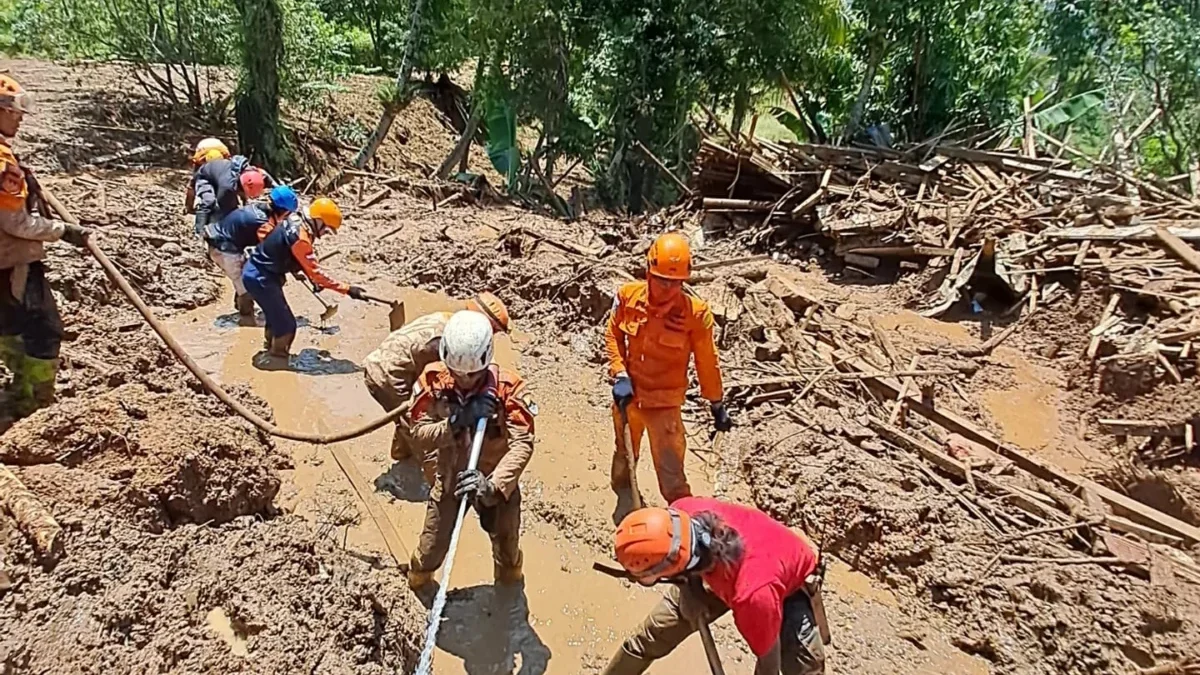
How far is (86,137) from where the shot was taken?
13.2 metres

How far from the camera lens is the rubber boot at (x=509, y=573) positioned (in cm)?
493

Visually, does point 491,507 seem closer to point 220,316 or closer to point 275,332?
point 275,332

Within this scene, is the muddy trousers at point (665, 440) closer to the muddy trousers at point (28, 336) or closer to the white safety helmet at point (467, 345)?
the white safety helmet at point (467, 345)

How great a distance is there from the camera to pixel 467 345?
13.6ft

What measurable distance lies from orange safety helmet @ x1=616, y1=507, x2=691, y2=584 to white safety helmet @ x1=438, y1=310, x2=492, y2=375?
1226 mm

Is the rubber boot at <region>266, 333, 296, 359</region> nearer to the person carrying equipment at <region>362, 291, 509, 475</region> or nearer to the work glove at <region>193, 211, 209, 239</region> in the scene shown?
the work glove at <region>193, 211, 209, 239</region>

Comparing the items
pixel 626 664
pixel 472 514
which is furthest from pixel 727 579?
pixel 472 514

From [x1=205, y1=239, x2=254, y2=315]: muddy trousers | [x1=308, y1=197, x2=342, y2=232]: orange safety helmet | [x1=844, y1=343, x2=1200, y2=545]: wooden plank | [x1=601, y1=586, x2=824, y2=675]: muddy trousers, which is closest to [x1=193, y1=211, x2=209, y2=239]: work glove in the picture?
[x1=205, y1=239, x2=254, y2=315]: muddy trousers

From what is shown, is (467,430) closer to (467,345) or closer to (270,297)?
(467,345)

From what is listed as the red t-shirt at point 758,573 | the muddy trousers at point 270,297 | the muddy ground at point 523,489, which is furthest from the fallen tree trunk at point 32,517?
the muddy trousers at point 270,297

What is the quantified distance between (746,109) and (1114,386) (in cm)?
973

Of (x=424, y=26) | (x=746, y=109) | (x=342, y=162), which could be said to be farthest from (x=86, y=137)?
(x=746, y=109)

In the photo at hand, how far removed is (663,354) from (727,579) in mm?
2057

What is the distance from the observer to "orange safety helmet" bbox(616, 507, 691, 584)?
10.8 feet
